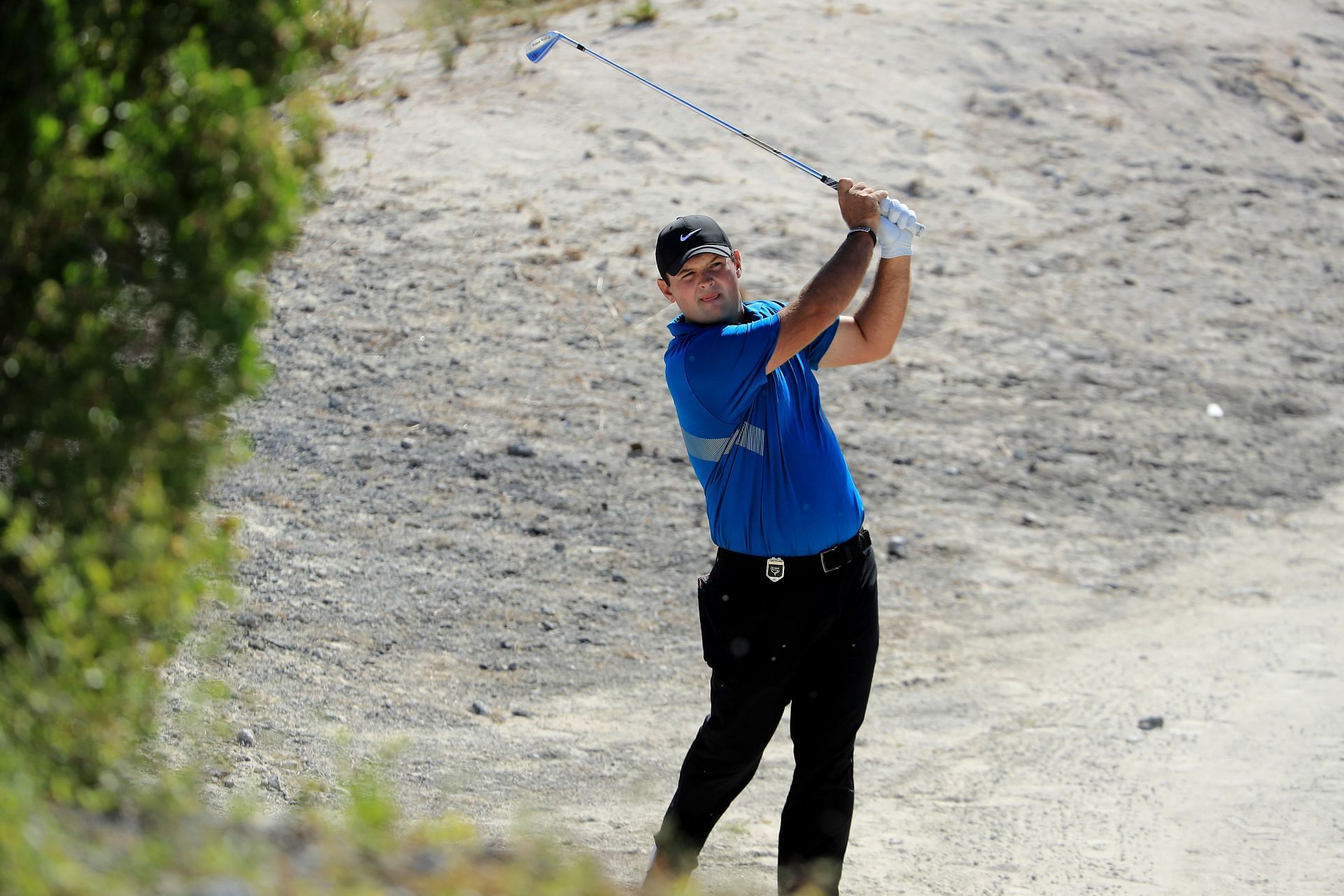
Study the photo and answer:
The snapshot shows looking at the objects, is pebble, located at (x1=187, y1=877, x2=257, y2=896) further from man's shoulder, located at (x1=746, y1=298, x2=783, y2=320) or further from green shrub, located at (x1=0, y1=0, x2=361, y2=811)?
man's shoulder, located at (x1=746, y1=298, x2=783, y2=320)

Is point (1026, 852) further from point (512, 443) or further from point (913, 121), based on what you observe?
point (913, 121)

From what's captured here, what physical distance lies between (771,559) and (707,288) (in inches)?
33.3

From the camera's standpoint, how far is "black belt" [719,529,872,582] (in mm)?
4102

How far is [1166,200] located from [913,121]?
2301mm

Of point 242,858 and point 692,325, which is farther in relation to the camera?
point 692,325

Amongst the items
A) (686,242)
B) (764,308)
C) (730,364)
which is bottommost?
(764,308)

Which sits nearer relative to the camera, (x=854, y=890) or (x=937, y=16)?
(x=854, y=890)

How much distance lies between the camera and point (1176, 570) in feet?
25.7

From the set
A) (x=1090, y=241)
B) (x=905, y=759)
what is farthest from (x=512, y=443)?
(x=1090, y=241)

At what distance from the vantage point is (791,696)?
425 cm

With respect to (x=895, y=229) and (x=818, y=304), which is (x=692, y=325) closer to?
(x=818, y=304)

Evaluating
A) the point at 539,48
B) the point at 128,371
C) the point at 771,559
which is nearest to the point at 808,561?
the point at 771,559

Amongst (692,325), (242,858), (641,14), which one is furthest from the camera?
Answer: (641,14)

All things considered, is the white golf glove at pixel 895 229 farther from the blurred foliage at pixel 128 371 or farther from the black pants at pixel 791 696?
the blurred foliage at pixel 128 371
